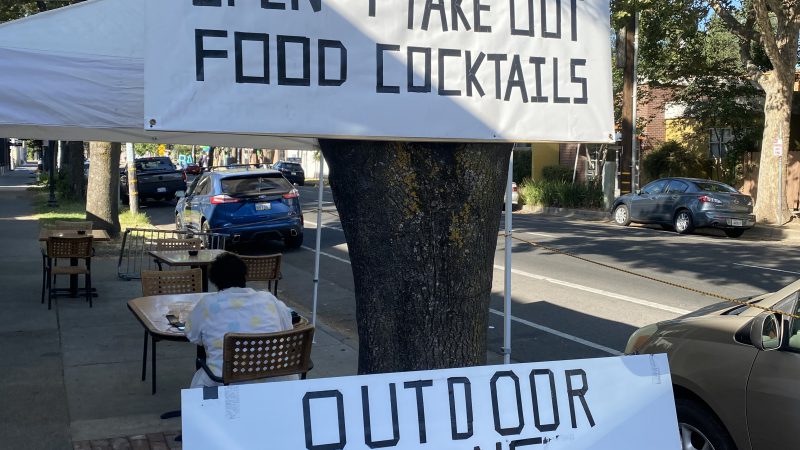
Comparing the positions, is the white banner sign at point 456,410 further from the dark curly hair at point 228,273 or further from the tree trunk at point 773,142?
the tree trunk at point 773,142

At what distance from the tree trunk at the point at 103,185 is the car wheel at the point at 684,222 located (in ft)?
44.1

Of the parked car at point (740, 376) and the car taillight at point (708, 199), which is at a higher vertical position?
the car taillight at point (708, 199)

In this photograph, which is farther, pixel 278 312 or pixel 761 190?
pixel 761 190

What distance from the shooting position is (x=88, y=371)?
266 inches

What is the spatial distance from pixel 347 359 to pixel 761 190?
17485 millimetres

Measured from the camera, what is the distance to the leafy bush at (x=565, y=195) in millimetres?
27625

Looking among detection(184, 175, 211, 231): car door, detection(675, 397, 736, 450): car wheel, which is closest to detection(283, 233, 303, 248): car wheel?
detection(184, 175, 211, 231): car door

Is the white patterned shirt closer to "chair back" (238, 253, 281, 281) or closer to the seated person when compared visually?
the seated person

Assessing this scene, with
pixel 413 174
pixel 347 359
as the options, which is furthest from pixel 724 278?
pixel 413 174

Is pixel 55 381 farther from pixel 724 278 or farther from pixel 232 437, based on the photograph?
pixel 724 278

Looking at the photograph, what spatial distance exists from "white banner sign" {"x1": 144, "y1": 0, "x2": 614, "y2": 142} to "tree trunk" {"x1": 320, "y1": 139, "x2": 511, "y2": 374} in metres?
0.22

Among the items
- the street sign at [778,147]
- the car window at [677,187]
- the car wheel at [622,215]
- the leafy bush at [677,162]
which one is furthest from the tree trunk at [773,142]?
the leafy bush at [677,162]

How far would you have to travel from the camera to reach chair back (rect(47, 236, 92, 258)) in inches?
373

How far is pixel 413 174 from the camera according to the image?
336 centimetres
